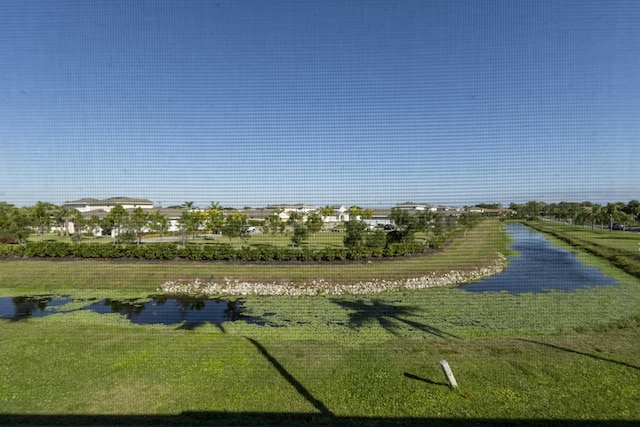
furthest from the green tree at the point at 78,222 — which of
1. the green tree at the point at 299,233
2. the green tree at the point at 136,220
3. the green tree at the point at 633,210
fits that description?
the green tree at the point at 633,210

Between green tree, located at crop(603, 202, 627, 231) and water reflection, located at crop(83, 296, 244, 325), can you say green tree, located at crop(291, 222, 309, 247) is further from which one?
green tree, located at crop(603, 202, 627, 231)

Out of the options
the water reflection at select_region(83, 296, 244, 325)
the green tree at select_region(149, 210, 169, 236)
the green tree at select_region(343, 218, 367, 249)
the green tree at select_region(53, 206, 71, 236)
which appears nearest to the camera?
the water reflection at select_region(83, 296, 244, 325)

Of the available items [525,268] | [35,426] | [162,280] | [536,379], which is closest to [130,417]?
[35,426]

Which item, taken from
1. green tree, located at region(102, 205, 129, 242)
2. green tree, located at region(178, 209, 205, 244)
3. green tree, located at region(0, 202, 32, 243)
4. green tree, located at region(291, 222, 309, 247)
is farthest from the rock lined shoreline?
Result: green tree, located at region(0, 202, 32, 243)

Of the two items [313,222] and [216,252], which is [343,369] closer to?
[313,222]

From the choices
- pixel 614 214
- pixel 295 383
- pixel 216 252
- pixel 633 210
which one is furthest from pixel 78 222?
pixel 633 210

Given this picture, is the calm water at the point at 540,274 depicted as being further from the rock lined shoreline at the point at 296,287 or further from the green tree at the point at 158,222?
the green tree at the point at 158,222

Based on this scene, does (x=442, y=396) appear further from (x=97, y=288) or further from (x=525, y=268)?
(x=97, y=288)

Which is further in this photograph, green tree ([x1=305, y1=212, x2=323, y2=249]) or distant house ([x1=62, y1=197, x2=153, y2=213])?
green tree ([x1=305, y1=212, x2=323, y2=249])
